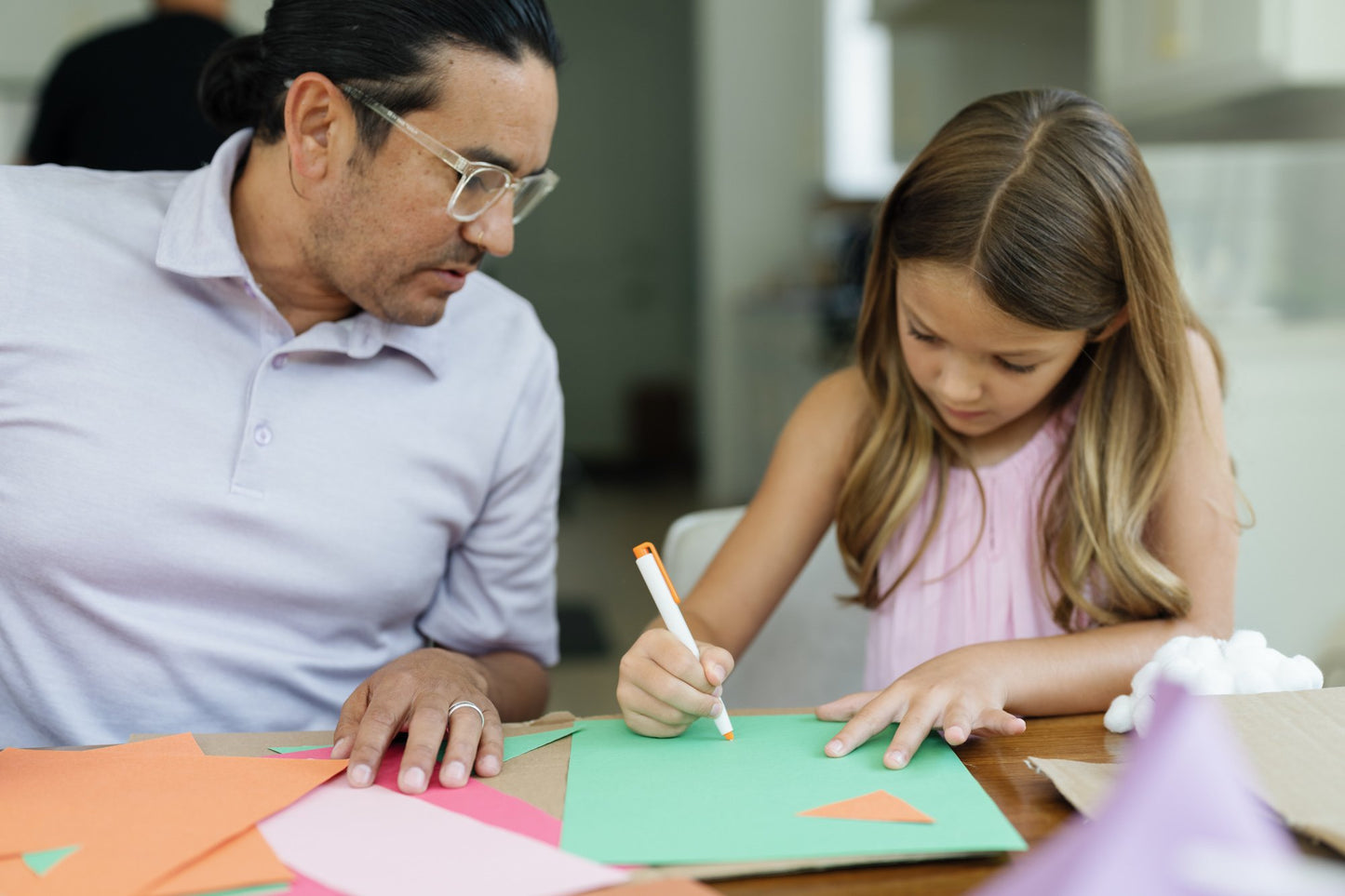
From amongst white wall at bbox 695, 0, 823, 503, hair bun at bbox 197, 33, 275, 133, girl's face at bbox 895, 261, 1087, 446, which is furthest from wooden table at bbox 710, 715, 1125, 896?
white wall at bbox 695, 0, 823, 503

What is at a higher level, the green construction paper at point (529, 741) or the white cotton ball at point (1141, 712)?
the white cotton ball at point (1141, 712)

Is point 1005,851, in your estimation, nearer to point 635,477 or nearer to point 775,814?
point 775,814

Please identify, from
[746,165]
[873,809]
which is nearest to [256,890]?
[873,809]

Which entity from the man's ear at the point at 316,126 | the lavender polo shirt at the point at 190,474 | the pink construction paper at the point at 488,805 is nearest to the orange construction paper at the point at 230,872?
the pink construction paper at the point at 488,805

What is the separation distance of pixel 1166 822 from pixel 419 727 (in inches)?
21.0

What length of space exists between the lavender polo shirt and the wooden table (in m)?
0.60

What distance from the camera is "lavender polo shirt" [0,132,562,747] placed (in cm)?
102

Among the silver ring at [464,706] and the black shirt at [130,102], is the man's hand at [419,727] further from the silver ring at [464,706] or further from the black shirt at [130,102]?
the black shirt at [130,102]

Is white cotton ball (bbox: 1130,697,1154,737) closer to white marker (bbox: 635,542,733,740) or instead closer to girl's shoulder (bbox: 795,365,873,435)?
white marker (bbox: 635,542,733,740)

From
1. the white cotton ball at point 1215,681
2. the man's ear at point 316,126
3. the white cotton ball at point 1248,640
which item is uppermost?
the man's ear at point 316,126

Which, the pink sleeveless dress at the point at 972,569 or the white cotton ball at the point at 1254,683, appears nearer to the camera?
the white cotton ball at the point at 1254,683

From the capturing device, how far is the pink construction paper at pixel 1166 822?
0.37m

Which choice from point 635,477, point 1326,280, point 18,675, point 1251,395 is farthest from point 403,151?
point 635,477

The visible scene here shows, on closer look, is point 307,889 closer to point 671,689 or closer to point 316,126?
point 671,689
